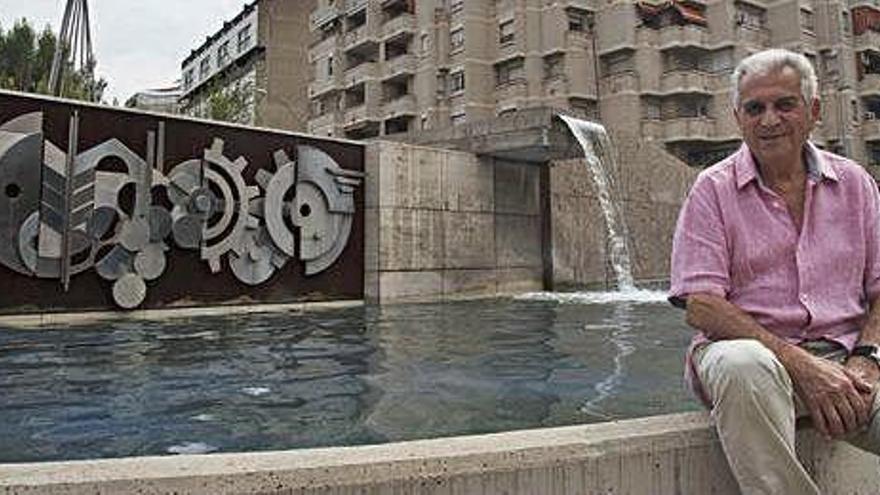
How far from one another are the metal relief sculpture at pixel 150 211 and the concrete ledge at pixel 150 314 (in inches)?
9.4

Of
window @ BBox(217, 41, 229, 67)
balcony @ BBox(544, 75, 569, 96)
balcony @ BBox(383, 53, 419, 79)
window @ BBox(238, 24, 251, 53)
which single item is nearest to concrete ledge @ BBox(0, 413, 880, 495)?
balcony @ BBox(544, 75, 569, 96)

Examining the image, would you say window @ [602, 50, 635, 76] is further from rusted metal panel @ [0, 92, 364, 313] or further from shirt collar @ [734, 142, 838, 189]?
shirt collar @ [734, 142, 838, 189]

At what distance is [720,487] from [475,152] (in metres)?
12.5

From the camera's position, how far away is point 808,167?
2246mm

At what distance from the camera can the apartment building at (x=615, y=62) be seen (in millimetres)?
34219

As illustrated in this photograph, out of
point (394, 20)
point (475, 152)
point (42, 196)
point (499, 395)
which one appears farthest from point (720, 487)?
point (394, 20)

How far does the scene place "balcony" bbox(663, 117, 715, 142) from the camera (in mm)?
33156

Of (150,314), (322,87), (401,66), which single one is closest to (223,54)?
(322,87)

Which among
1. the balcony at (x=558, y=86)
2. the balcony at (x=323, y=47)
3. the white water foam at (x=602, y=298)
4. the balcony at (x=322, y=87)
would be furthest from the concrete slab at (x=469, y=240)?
the balcony at (x=323, y=47)

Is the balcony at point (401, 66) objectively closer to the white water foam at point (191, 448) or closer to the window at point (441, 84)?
the window at point (441, 84)

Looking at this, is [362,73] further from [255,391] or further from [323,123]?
[255,391]

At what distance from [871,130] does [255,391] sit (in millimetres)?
39884

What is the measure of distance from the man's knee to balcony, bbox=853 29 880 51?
1675 inches

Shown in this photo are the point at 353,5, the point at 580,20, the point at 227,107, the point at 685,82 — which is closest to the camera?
the point at 227,107
